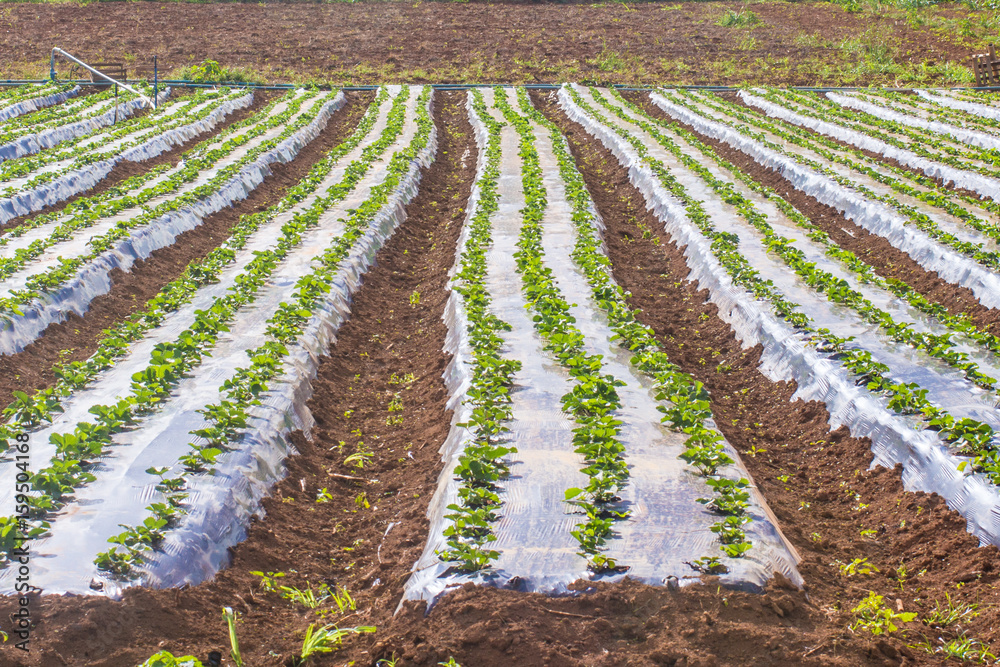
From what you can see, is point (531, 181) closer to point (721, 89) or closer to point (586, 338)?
point (586, 338)

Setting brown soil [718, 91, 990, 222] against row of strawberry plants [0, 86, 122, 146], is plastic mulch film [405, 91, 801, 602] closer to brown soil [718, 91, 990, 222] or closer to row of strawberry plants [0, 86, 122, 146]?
brown soil [718, 91, 990, 222]

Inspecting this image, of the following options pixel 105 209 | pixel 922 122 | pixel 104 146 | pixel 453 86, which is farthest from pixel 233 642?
pixel 453 86

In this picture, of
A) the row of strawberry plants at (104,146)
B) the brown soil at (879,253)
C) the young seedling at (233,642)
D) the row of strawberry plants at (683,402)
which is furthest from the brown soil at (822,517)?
the row of strawberry plants at (104,146)

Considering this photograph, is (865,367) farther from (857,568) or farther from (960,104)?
(960,104)

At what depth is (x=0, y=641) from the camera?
161 inches

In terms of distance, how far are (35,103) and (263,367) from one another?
24.0 meters

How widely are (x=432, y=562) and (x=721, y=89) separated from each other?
31018 mm

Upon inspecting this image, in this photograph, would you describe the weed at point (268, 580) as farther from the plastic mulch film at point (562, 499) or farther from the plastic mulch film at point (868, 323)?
the plastic mulch film at point (868, 323)

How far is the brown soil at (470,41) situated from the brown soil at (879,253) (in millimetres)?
17531

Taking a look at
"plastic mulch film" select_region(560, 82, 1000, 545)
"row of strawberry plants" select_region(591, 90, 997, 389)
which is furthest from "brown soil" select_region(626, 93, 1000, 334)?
"plastic mulch film" select_region(560, 82, 1000, 545)

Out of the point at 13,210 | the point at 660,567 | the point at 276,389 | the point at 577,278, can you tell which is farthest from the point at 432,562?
the point at 13,210

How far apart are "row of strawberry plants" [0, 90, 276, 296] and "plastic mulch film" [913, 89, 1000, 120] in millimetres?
23831

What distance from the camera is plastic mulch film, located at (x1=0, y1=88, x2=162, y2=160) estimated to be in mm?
18703

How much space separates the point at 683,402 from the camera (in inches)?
266
